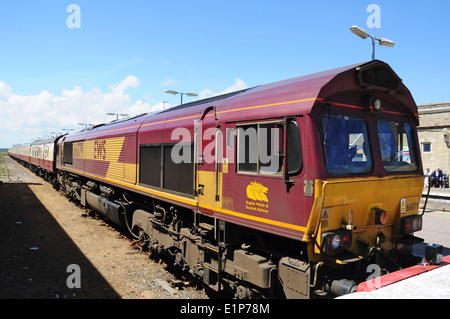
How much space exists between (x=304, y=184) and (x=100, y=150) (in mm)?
9943

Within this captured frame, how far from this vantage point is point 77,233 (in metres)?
11.1

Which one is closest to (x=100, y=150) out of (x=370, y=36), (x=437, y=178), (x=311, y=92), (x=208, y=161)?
(x=208, y=161)

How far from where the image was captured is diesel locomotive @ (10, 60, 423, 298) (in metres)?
4.22

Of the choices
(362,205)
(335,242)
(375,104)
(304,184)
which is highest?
(375,104)

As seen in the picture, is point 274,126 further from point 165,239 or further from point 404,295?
point 165,239

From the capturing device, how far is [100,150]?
39.9ft

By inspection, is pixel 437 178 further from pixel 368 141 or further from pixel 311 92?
pixel 311 92

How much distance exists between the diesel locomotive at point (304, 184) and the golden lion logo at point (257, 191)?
0.09 ft

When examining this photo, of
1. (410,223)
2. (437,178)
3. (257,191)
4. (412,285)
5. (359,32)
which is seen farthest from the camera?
(437,178)

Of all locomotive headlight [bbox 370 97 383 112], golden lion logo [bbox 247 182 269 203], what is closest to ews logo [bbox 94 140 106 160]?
golden lion logo [bbox 247 182 269 203]

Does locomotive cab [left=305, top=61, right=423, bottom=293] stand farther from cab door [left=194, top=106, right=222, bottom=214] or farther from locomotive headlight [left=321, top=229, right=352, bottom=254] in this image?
cab door [left=194, top=106, right=222, bottom=214]
